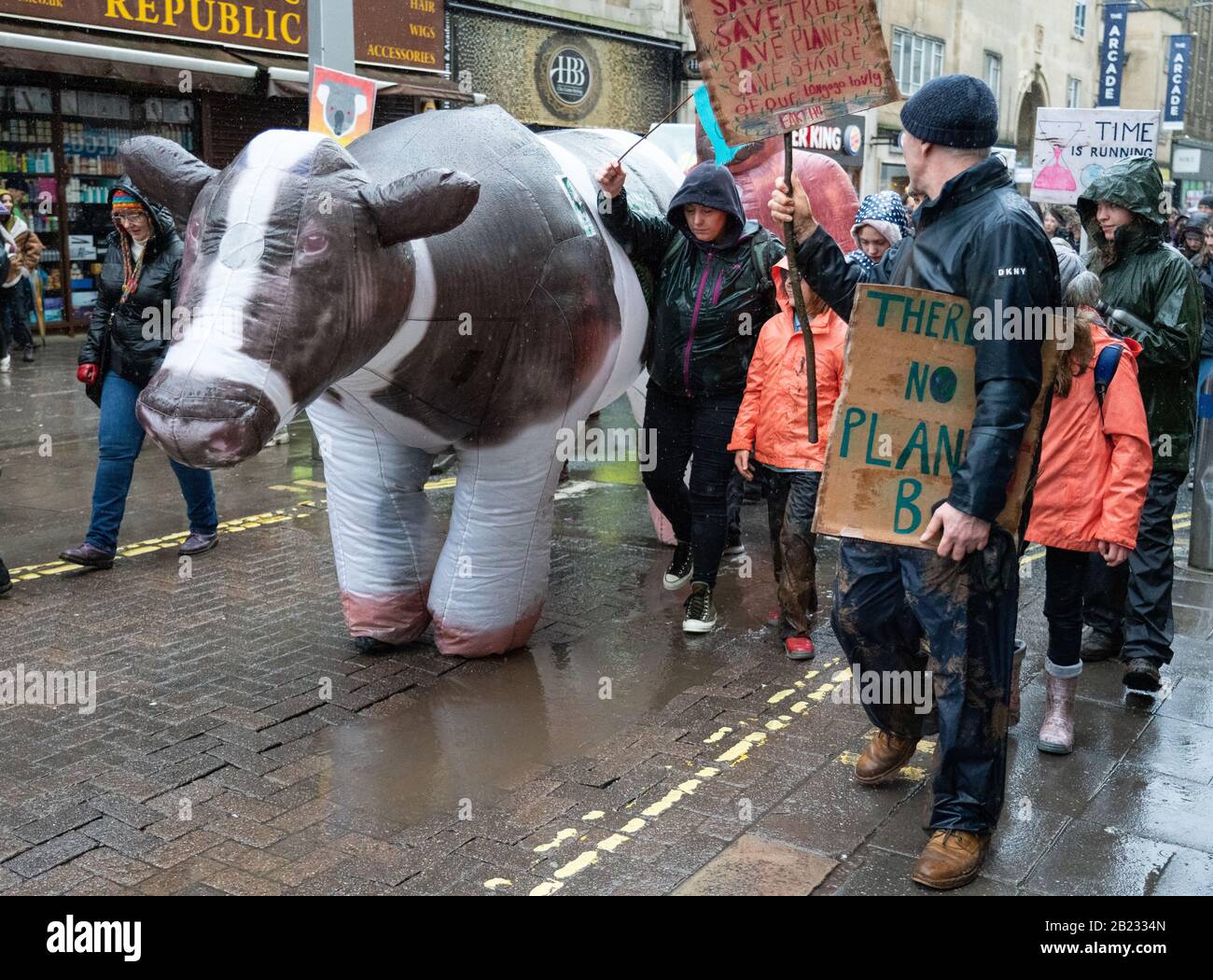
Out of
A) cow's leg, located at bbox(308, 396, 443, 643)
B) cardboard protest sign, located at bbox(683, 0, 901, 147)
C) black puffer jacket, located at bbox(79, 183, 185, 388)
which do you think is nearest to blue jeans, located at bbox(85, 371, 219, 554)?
black puffer jacket, located at bbox(79, 183, 185, 388)

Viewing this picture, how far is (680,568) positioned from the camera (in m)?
6.28

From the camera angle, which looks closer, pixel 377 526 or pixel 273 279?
pixel 273 279

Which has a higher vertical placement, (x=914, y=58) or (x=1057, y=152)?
(x=914, y=58)

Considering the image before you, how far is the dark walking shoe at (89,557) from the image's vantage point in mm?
6402

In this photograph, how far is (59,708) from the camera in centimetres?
470

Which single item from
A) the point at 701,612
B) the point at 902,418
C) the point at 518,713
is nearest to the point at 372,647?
the point at 518,713

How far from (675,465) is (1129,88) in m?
38.9

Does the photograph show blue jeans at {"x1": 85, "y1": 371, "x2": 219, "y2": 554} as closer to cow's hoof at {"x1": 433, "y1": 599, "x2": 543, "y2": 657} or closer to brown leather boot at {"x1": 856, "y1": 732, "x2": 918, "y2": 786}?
cow's hoof at {"x1": 433, "y1": 599, "x2": 543, "y2": 657}

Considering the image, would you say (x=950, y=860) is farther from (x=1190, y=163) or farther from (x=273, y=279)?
(x=1190, y=163)

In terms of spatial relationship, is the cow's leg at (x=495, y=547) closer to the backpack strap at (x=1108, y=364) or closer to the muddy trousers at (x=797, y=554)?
the muddy trousers at (x=797, y=554)

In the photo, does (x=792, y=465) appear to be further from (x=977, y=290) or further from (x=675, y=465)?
(x=977, y=290)

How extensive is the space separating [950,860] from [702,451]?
7.99 feet

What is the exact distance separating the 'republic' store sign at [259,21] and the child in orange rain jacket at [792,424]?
1068cm

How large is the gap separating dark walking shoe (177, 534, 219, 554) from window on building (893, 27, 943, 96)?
69.7 ft
